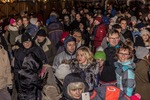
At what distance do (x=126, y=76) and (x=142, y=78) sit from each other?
60 centimetres

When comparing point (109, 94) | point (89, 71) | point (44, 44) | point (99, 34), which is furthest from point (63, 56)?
point (99, 34)

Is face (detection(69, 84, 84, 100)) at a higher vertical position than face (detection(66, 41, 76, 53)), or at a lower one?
lower

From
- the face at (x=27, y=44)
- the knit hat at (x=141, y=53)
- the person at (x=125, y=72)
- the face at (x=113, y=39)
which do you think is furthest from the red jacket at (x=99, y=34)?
the person at (x=125, y=72)

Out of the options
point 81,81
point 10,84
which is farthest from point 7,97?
point 81,81

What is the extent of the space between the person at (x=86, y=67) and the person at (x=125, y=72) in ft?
1.23

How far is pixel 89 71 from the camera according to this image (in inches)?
216

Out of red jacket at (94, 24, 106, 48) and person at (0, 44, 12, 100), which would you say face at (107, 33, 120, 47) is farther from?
red jacket at (94, 24, 106, 48)

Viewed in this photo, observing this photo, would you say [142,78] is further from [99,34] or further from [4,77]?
[99,34]

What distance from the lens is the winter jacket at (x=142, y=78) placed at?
18.8ft

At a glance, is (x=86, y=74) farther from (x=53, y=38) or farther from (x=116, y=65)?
(x=53, y=38)

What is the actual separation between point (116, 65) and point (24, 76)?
5.00 feet

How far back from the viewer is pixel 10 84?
21.5 ft

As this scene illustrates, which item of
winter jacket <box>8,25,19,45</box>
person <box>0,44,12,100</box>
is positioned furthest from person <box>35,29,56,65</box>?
winter jacket <box>8,25,19,45</box>

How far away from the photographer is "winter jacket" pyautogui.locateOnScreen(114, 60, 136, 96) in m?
5.23
